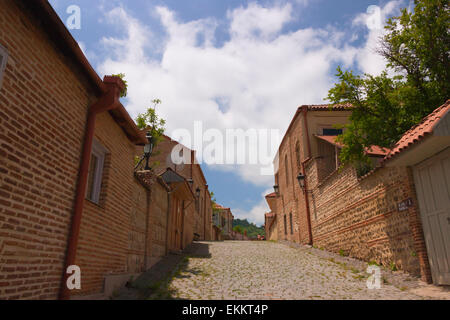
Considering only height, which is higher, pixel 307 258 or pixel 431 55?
pixel 431 55

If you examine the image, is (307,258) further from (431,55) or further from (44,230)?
(44,230)

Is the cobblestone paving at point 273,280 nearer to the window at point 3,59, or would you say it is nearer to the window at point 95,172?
the window at point 95,172

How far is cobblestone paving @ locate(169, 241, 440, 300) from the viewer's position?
20.7ft

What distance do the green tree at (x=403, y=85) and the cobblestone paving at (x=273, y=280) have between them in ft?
12.3

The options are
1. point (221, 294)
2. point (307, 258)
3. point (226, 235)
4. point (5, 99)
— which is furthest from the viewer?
point (226, 235)

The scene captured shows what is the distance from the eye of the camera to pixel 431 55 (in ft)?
28.1

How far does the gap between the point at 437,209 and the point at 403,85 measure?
437 centimetres

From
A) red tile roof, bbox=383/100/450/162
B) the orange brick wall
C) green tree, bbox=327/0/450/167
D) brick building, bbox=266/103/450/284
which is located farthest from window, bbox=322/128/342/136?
red tile roof, bbox=383/100/450/162

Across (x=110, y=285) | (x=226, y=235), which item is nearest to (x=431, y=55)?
(x=110, y=285)

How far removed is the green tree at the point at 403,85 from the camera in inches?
334

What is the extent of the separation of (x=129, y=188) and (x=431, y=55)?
9011mm

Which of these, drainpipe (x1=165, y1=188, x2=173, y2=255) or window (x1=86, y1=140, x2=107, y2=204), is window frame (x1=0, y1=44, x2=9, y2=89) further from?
drainpipe (x1=165, y1=188, x2=173, y2=255)

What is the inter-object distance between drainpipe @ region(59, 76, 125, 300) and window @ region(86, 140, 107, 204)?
60cm

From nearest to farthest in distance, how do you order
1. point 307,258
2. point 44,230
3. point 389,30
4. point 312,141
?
1. point 44,230
2. point 389,30
3. point 307,258
4. point 312,141
